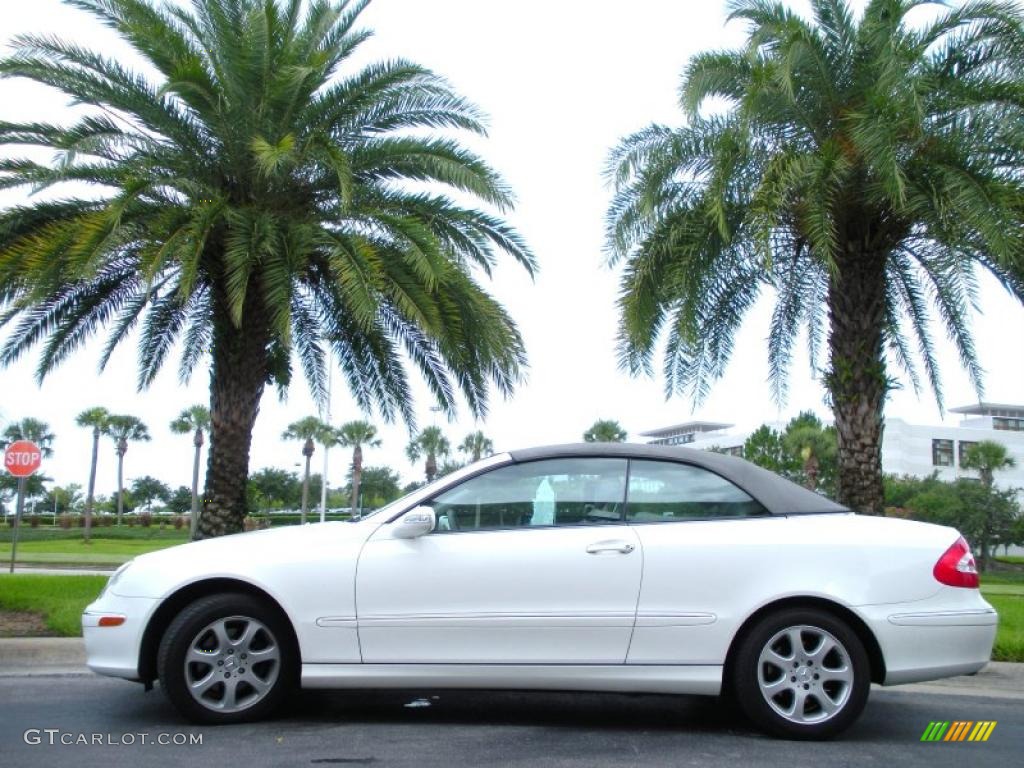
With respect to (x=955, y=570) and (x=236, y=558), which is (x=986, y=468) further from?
(x=236, y=558)

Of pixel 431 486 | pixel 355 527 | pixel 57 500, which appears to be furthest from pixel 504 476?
pixel 57 500

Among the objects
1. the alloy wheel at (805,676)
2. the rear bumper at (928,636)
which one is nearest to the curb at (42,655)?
the alloy wheel at (805,676)

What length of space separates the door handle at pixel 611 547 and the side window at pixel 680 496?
20 centimetres

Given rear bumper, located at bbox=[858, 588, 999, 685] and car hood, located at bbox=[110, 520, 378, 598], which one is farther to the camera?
car hood, located at bbox=[110, 520, 378, 598]

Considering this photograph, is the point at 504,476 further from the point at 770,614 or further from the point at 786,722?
the point at 786,722

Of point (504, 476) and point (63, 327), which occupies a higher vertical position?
point (63, 327)

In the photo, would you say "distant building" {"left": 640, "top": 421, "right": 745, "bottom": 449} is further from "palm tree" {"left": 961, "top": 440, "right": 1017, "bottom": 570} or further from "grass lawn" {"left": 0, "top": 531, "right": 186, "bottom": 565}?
"grass lawn" {"left": 0, "top": 531, "right": 186, "bottom": 565}

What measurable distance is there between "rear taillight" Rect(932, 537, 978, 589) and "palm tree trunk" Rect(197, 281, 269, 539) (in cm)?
874

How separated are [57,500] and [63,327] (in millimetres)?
117660

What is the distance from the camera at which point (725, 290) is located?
532 inches

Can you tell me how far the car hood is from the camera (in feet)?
17.3

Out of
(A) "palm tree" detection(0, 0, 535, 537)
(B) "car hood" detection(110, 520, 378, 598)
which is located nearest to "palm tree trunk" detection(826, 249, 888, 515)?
(A) "palm tree" detection(0, 0, 535, 537)

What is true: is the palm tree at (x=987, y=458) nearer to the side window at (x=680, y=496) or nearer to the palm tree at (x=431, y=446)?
the palm tree at (x=431, y=446)

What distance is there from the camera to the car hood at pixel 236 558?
5.28m
